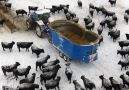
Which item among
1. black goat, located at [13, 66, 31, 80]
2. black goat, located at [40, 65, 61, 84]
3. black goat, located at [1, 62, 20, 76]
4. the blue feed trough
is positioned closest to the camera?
black goat, located at [40, 65, 61, 84]

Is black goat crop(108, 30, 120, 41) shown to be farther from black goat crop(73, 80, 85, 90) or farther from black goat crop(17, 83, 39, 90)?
black goat crop(17, 83, 39, 90)

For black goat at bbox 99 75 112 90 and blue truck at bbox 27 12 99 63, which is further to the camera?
blue truck at bbox 27 12 99 63

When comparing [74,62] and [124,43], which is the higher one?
[124,43]

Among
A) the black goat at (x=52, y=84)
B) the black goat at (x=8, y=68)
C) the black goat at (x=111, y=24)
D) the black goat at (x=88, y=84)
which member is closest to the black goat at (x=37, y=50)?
the black goat at (x=8, y=68)

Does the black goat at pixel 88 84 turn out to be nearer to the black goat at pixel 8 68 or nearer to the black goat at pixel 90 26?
the black goat at pixel 8 68

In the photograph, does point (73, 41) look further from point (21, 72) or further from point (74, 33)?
point (21, 72)

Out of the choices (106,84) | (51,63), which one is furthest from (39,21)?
A: (106,84)

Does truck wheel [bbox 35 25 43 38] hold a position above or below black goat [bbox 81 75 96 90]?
above

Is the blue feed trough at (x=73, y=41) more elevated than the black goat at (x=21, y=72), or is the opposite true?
the blue feed trough at (x=73, y=41)

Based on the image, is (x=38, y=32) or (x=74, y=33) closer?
(x=74, y=33)

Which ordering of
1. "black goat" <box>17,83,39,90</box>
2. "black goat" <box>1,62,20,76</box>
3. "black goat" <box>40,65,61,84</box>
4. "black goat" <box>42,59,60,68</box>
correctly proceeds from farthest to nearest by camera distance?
"black goat" <box>42,59,60,68</box>, "black goat" <box>1,62,20,76</box>, "black goat" <box>40,65,61,84</box>, "black goat" <box>17,83,39,90</box>

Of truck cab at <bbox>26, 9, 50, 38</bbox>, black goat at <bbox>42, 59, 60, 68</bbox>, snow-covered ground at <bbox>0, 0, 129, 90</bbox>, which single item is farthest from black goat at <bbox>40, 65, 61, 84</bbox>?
truck cab at <bbox>26, 9, 50, 38</bbox>

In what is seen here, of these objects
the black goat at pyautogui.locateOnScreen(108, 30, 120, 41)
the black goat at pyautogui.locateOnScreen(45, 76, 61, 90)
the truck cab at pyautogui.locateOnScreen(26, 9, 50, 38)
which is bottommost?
the black goat at pyautogui.locateOnScreen(45, 76, 61, 90)
